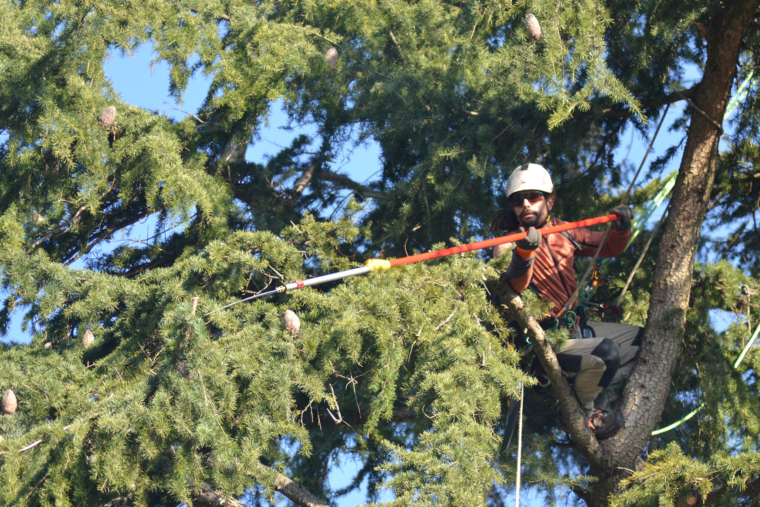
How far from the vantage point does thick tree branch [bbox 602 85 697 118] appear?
5.79m

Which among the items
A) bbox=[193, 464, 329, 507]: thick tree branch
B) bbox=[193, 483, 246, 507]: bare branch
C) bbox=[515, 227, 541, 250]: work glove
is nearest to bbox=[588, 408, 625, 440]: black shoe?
bbox=[515, 227, 541, 250]: work glove

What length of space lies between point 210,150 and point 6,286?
2.37 m

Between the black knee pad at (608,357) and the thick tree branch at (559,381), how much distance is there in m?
0.24

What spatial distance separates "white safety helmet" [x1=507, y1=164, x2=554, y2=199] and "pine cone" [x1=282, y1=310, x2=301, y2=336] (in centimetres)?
177

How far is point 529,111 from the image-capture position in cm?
624

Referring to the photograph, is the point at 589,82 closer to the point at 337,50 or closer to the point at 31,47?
the point at 337,50

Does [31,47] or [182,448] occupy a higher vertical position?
[31,47]

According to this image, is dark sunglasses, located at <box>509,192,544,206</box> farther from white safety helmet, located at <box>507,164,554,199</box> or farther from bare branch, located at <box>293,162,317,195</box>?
bare branch, located at <box>293,162,317,195</box>

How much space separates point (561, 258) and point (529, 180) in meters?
0.58

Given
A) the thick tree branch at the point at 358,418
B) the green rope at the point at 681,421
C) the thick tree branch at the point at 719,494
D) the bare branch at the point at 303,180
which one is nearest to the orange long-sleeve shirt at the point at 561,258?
the green rope at the point at 681,421

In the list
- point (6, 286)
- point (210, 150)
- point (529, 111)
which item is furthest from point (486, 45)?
point (6, 286)

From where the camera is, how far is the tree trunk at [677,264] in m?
5.43

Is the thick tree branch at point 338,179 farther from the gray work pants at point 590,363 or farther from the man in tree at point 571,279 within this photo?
the gray work pants at point 590,363

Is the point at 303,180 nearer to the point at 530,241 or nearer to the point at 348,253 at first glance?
the point at 348,253
